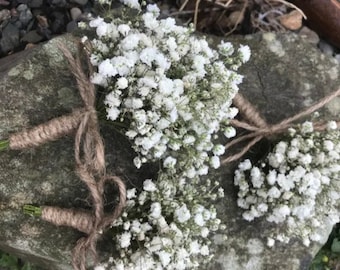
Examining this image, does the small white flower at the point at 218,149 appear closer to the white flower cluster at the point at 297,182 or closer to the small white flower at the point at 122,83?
the white flower cluster at the point at 297,182

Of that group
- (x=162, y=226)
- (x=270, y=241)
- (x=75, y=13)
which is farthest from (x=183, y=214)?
(x=75, y=13)

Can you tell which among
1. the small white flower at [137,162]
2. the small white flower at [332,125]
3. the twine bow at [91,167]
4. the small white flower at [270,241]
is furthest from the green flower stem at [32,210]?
the small white flower at [332,125]

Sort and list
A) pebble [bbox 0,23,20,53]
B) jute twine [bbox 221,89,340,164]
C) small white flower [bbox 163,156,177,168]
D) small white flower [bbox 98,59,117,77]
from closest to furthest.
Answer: small white flower [bbox 98,59,117,77]
small white flower [bbox 163,156,177,168]
jute twine [bbox 221,89,340,164]
pebble [bbox 0,23,20,53]

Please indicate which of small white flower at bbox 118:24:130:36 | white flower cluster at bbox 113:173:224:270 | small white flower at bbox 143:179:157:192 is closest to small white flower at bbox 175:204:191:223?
white flower cluster at bbox 113:173:224:270

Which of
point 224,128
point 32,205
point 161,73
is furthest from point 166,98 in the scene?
point 32,205

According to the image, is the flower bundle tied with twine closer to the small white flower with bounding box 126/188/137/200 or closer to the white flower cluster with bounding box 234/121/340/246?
the small white flower with bounding box 126/188/137/200

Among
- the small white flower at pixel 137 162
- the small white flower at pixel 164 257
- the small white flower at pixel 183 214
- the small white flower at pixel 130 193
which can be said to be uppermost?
the small white flower at pixel 137 162

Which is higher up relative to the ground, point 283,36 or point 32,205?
point 283,36

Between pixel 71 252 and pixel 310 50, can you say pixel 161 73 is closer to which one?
pixel 71 252
